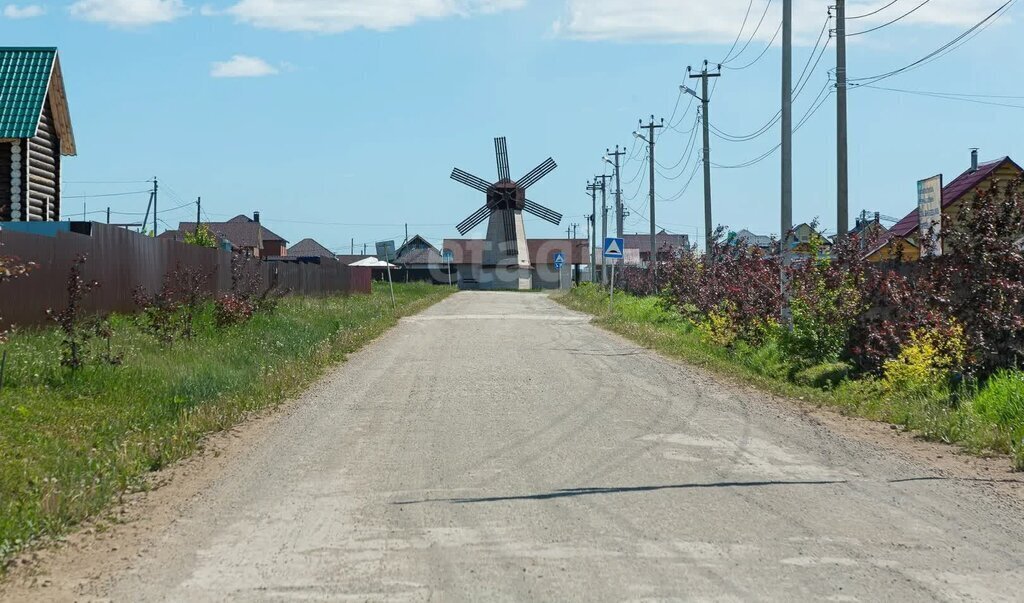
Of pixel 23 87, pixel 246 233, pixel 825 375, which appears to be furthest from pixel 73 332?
pixel 246 233

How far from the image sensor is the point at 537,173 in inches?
3812

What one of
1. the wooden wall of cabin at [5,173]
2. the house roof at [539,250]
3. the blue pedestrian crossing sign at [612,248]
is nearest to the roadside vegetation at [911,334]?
the blue pedestrian crossing sign at [612,248]

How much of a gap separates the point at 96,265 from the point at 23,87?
8.71 meters

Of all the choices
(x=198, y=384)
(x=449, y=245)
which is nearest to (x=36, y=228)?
(x=198, y=384)

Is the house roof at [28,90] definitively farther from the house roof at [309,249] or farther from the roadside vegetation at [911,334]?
the house roof at [309,249]

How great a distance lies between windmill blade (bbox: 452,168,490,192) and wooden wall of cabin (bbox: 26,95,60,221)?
66.5 metres

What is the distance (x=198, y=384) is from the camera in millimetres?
14070

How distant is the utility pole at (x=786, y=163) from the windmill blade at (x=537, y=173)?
72539 mm

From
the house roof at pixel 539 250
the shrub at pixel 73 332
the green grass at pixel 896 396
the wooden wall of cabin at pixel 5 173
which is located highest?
the house roof at pixel 539 250

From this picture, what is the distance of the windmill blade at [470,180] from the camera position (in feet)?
312

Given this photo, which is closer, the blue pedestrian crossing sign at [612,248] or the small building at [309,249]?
A: the blue pedestrian crossing sign at [612,248]

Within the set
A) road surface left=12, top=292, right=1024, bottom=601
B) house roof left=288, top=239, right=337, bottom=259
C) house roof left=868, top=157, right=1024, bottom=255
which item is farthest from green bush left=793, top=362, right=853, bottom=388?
house roof left=288, top=239, right=337, bottom=259

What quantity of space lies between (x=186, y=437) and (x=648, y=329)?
63.5 ft

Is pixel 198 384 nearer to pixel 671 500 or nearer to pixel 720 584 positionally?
pixel 671 500
